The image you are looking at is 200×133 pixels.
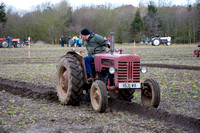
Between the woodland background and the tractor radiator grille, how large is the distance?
1687 inches

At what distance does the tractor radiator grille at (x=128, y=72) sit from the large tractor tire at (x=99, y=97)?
0.44m

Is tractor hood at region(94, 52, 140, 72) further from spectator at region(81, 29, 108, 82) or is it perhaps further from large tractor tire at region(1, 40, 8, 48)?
large tractor tire at region(1, 40, 8, 48)

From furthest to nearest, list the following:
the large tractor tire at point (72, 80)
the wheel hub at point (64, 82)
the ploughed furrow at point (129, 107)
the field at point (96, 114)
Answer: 1. the wheel hub at point (64, 82)
2. the large tractor tire at point (72, 80)
3. the ploughed furrow at point (129, 107)
4. the field at point (96, 114)

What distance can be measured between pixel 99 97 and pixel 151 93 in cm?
114

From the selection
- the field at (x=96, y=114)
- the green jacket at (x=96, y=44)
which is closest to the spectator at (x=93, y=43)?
the green jacket at (x=96, y=44)

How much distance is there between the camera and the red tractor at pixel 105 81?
236 inches

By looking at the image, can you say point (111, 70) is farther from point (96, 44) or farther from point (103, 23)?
point (103, 23)

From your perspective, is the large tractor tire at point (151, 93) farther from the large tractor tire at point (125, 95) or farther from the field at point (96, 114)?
the large tractor tire at point (125, 95)

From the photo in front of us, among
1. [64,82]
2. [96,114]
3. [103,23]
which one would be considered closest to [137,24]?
[103,23]

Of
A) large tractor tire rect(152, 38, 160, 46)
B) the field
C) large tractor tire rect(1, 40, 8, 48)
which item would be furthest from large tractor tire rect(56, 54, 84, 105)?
large tractor tire rect(152, 38, 160, 46)

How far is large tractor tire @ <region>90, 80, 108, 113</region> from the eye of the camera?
5742 millimetres

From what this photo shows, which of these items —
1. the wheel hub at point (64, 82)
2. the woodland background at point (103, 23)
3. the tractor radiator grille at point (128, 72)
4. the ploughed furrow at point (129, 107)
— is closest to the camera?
the ploughed furrow at point (129, 107)

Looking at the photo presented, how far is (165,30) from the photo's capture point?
179 feet

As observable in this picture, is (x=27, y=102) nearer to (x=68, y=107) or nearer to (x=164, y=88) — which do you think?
(x=68, y=107)
